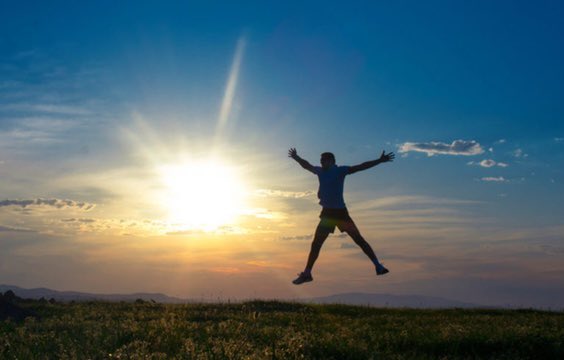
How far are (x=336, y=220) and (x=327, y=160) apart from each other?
1.78m

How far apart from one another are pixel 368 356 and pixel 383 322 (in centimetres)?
729

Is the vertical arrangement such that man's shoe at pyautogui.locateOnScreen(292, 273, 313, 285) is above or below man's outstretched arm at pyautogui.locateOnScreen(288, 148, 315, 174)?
below

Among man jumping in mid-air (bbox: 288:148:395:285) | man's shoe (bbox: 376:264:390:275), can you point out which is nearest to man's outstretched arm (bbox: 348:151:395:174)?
man jumping in mid-air (bbox: 288:148:395:285)

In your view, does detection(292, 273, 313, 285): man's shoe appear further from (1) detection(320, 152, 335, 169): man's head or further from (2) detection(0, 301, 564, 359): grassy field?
(1) detection(320, 152, 335, 169): man's head

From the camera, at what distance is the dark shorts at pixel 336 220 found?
16234mm

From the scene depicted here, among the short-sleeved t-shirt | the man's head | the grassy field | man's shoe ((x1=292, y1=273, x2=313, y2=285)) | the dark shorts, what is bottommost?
the grassy field

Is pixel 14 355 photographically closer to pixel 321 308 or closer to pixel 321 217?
pixel 321 217

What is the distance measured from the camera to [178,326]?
41.2 ft

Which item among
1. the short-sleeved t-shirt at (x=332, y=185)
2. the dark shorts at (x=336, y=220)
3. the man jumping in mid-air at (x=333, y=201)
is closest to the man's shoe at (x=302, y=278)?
the man jumping in mid-air at (x=333, y=201)

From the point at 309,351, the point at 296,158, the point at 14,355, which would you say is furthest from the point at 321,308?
the point at 14,355

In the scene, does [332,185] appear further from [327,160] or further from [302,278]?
[302,278]

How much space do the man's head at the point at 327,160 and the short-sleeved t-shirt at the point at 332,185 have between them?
11 centimetres

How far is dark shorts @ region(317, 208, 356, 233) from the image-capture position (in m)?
16.2

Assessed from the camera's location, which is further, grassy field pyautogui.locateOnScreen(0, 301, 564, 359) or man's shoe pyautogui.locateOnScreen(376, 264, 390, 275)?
man's shoe pyautogui.locateOnScreen(376, 264, 390, 275)
